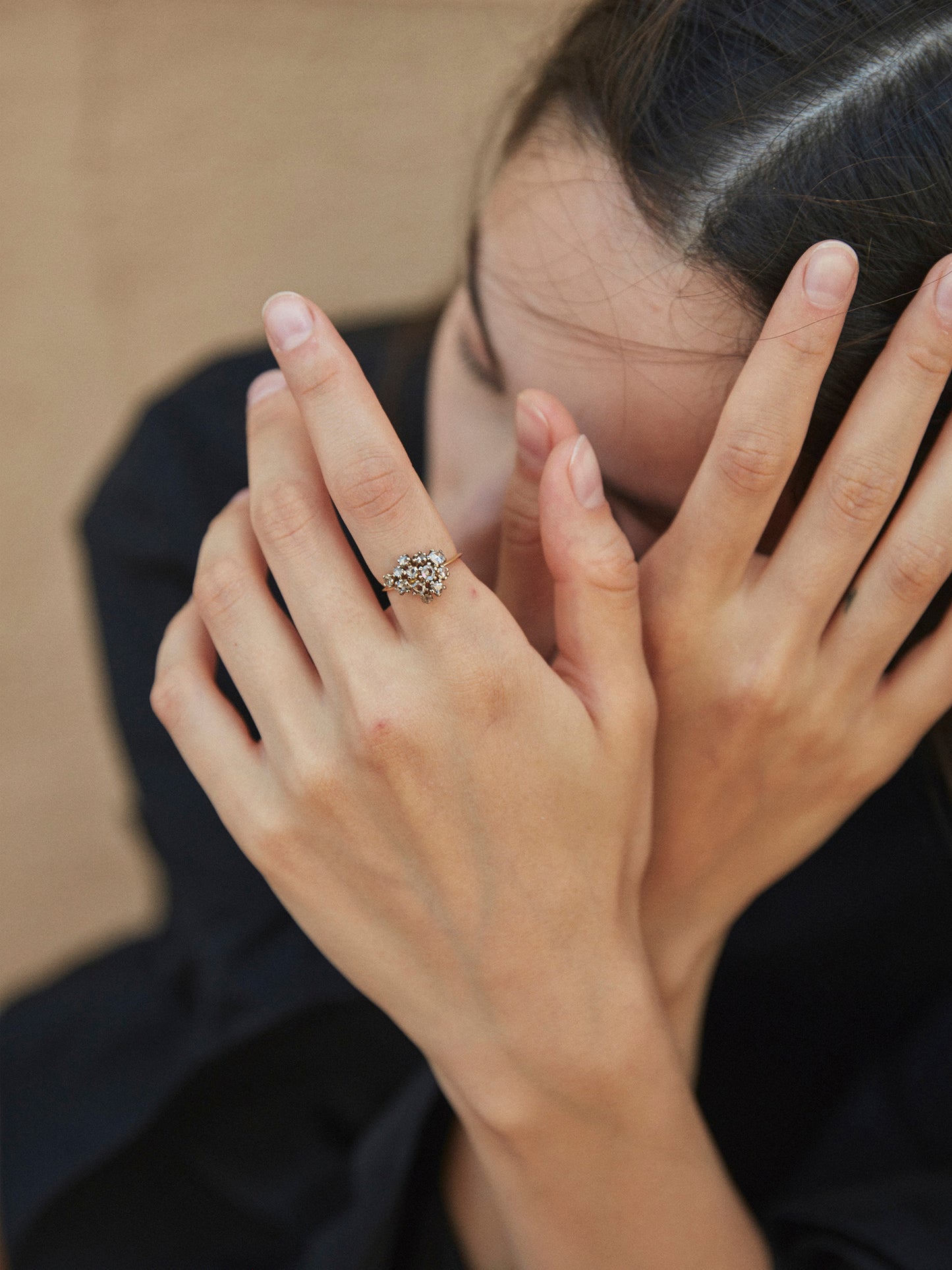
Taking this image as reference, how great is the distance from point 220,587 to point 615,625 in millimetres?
283

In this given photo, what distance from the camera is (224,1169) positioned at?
3.32 feet

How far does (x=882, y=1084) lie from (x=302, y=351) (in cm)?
84

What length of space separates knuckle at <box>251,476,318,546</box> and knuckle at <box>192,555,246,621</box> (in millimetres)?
42

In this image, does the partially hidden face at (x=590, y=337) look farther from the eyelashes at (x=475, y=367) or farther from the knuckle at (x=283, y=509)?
the knuckle at (x=283, y=509)

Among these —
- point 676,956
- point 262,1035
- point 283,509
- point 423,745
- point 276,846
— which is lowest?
point 262,1035

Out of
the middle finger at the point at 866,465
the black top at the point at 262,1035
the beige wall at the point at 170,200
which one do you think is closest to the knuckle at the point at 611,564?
the middle finger at the point at 866,465

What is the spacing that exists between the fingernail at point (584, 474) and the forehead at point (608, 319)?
2.4 inches

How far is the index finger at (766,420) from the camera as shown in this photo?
22.9 inches

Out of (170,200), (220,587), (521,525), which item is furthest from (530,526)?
(170,200)

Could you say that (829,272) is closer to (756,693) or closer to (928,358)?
(928,358)

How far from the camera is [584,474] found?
0.63 meters

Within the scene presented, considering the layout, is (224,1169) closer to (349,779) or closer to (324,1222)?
(324,1222)

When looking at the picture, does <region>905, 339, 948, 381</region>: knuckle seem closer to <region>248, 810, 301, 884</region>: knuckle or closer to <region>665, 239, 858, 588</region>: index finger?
<region>665, 239, 858, 588</region>: index finger

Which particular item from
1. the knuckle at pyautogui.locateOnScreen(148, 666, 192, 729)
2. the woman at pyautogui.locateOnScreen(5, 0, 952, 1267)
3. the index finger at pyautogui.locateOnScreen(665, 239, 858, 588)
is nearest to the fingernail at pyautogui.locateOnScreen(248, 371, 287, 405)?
the woman at pyautogui.locateOnScreen(5, 0, 952, 1267)
